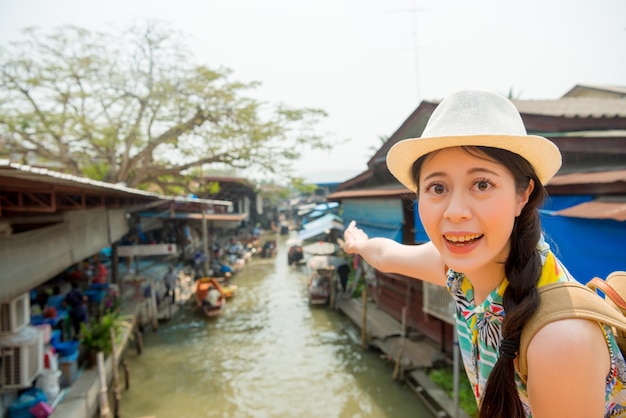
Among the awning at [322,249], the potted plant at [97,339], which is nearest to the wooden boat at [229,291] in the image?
the awning at [322,249]

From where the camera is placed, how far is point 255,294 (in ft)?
63.2

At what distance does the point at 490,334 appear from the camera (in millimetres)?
1316

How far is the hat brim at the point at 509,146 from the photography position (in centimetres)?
123

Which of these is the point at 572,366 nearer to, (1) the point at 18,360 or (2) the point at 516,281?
(2) the point at 516,281

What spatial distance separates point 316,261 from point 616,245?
51.0ft

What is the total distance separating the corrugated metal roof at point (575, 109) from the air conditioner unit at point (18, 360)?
29.7 ft

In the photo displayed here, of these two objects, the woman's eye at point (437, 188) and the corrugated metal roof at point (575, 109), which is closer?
the woman's eye at point (437, 188)

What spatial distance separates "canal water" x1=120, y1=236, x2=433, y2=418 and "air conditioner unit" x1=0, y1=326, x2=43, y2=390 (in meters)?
3.60

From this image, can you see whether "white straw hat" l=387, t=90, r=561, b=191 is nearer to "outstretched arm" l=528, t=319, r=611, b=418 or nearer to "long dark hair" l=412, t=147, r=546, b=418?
"long dark hair" l=412, t=147, r=546, b=418

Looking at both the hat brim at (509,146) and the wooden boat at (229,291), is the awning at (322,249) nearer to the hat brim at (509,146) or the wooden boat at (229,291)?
the wooden boat at (229,291)

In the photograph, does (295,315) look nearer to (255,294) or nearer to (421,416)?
(255,294)

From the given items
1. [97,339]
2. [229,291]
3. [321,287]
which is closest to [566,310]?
[97,339]

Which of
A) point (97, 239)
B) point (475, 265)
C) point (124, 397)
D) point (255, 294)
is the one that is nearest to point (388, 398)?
point (124, 397)

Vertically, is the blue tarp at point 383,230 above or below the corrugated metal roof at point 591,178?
below
